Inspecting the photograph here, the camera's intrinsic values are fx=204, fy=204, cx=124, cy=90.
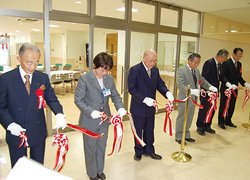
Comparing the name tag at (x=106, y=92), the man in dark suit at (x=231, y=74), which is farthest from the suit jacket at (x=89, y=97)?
the man in dark suit at (x=231, y=74)

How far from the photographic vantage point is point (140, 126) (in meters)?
3.06

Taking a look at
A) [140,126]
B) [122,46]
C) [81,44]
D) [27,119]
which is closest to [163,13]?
[122,46]

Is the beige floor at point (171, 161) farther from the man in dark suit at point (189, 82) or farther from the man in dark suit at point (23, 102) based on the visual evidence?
the man in dark suit at point (23, 102)

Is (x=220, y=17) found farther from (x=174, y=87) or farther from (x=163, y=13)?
(x=174, y=87)

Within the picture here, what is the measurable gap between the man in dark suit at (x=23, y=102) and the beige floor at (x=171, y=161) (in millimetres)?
1123

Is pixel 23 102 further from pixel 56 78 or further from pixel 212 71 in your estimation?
pixel 56 78

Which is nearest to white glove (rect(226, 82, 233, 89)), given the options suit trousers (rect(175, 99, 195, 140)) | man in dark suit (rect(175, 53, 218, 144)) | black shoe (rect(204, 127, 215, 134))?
man in dark suit (rect(175, 53, 218, 144))

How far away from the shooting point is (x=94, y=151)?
242 centimetres

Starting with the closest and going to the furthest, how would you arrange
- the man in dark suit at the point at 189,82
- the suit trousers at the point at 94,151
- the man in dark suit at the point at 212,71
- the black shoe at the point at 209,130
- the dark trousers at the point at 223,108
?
the suit trousers at the point at 94,151, the man in dark suit at the point at 189,82, the man in dark suit at the point at 212,71, the black shoe at the point at 209,130, the dark trousers at the point at 223,108

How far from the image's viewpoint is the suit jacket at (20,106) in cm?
170

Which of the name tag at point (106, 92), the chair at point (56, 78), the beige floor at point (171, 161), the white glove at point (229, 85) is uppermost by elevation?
the name tag at point (106, 92)

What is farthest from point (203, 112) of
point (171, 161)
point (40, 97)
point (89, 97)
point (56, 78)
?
point (56, 78)

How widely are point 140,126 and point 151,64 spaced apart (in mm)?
939

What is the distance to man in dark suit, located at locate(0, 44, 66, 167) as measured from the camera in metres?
1.69
